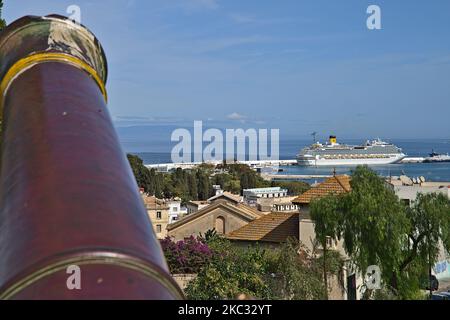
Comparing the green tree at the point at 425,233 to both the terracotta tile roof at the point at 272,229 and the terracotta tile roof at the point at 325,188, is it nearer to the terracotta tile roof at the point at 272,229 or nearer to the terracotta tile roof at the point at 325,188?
the terracotta tile roof at the point at 325,188

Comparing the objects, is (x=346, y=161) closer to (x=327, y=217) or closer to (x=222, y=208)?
(x=222, y=208)

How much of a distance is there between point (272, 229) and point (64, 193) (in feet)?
77.5

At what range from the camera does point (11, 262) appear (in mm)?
2449

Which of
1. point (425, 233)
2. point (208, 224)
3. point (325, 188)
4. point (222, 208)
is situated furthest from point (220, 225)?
point (425, 233)

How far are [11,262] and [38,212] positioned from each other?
0.23 metres

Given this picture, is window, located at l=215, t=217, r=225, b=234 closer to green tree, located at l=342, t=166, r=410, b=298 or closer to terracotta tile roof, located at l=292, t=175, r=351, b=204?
terracotta tile roof, located at l=292, t=175, r=351, b=204

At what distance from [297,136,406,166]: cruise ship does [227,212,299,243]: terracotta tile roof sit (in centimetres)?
11263

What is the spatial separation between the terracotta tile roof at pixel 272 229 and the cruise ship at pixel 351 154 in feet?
370

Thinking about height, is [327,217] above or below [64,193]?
below

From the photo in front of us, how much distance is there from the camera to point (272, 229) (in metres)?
26.0

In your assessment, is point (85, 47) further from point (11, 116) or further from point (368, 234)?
point (368, 234)

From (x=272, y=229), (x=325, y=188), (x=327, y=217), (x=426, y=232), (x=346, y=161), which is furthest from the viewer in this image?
(x=346, y=161)

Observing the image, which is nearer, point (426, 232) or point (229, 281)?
point (229, 281)

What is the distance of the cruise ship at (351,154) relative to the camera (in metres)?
140
